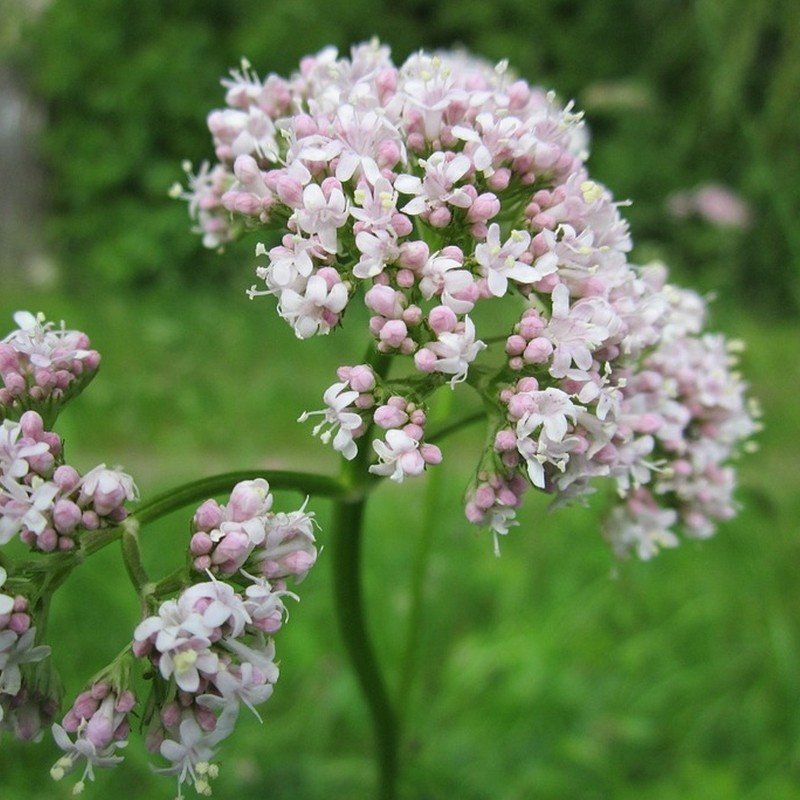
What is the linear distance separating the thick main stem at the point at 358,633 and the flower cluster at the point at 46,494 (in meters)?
0.49

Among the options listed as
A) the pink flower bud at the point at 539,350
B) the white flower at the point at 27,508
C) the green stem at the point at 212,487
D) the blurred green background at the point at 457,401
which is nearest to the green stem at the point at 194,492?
the green stem at the point at 212,487

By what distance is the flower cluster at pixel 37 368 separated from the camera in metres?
1.66

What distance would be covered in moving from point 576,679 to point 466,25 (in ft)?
28.6

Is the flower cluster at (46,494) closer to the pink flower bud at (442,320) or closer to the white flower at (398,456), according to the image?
the white flower at (398,456)

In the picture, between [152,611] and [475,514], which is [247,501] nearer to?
[152,611]

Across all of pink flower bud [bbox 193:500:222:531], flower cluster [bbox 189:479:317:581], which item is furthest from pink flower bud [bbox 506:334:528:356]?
pink flower bud [bbox 193:500:222:531]

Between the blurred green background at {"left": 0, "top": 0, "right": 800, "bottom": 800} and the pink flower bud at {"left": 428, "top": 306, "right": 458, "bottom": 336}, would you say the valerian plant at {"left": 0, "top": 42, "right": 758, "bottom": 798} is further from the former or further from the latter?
the blurred green background at {"left": 0, "top": 0, "right": 800, "bottom": 800}

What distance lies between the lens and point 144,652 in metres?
1.44

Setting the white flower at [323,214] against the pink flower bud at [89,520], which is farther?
the white flower at [323,214]

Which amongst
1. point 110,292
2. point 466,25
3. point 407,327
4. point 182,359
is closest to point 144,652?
point 407,327

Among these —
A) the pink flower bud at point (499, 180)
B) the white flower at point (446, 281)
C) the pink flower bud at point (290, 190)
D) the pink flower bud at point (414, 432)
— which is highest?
the pink flower bud at point (499, 180)

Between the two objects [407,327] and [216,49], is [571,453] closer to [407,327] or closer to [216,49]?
[407,327]

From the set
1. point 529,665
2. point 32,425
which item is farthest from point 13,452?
point 529,665

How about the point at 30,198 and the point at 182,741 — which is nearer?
the point at 182,741
